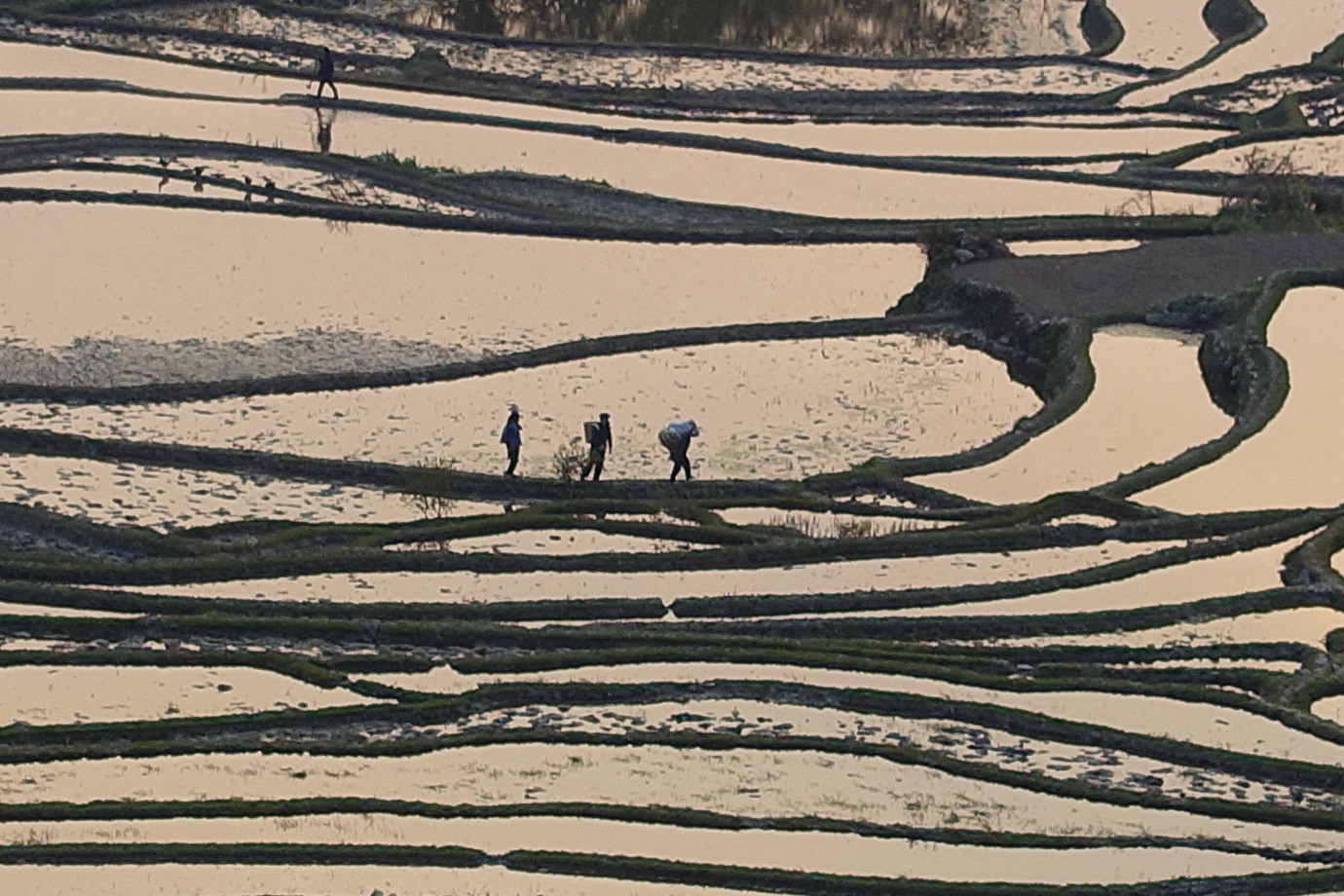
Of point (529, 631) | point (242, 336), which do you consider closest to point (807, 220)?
point (242, 336)

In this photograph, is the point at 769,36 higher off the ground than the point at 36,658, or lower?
higher

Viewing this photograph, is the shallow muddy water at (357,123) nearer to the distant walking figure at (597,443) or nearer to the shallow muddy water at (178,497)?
the shallow muddy water at (178,497)

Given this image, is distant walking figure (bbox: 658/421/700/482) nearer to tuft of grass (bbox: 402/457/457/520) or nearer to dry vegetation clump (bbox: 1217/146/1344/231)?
tuft of grass (bbox: 402/457/457/520)

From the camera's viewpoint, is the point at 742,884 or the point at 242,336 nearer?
the point at 742,884

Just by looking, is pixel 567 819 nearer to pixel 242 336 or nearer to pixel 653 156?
pixel 242 336

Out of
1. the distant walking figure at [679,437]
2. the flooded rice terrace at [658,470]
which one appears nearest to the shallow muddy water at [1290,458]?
the flooded rice terrace at [658,470]

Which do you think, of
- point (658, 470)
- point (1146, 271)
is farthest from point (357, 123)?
point (658, 470)
